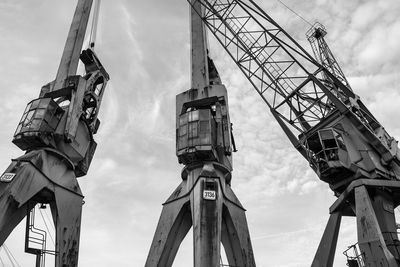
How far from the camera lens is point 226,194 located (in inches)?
874

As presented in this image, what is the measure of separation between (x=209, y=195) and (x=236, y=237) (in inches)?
118

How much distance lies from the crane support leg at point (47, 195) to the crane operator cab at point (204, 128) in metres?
7.14

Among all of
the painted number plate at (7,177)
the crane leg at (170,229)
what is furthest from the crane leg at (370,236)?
the painted number plate at (7,177)

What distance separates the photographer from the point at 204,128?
22984mm

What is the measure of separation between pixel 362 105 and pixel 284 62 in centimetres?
620

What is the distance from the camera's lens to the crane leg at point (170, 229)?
67.1 feet

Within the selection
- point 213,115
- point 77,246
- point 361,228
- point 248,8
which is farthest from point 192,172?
point 248,8

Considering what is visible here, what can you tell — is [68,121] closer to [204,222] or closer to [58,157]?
[58,157]

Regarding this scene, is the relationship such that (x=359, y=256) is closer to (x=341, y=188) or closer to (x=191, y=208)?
(x=341, y=188)

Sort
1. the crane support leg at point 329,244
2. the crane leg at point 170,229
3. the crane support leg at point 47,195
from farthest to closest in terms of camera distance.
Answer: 1. the crane support leg at point 329,244
2. the crane support leg at point 47,195
3. the crane leg at point 170,229

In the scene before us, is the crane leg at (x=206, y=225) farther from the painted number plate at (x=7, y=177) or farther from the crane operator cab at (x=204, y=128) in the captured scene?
the painted number plate at (x=7, y=177)

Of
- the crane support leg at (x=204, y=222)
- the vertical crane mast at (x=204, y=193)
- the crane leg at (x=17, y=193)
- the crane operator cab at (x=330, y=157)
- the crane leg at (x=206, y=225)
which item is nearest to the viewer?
the crane leg at (x=206, y=225)

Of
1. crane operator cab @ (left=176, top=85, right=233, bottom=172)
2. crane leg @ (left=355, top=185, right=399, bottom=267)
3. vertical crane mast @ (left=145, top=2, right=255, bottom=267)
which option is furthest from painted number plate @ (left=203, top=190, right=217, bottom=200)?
crane leg @ (left=355, top=185, right=399, bottom=267)

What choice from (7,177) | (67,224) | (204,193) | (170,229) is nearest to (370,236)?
(204,193)
